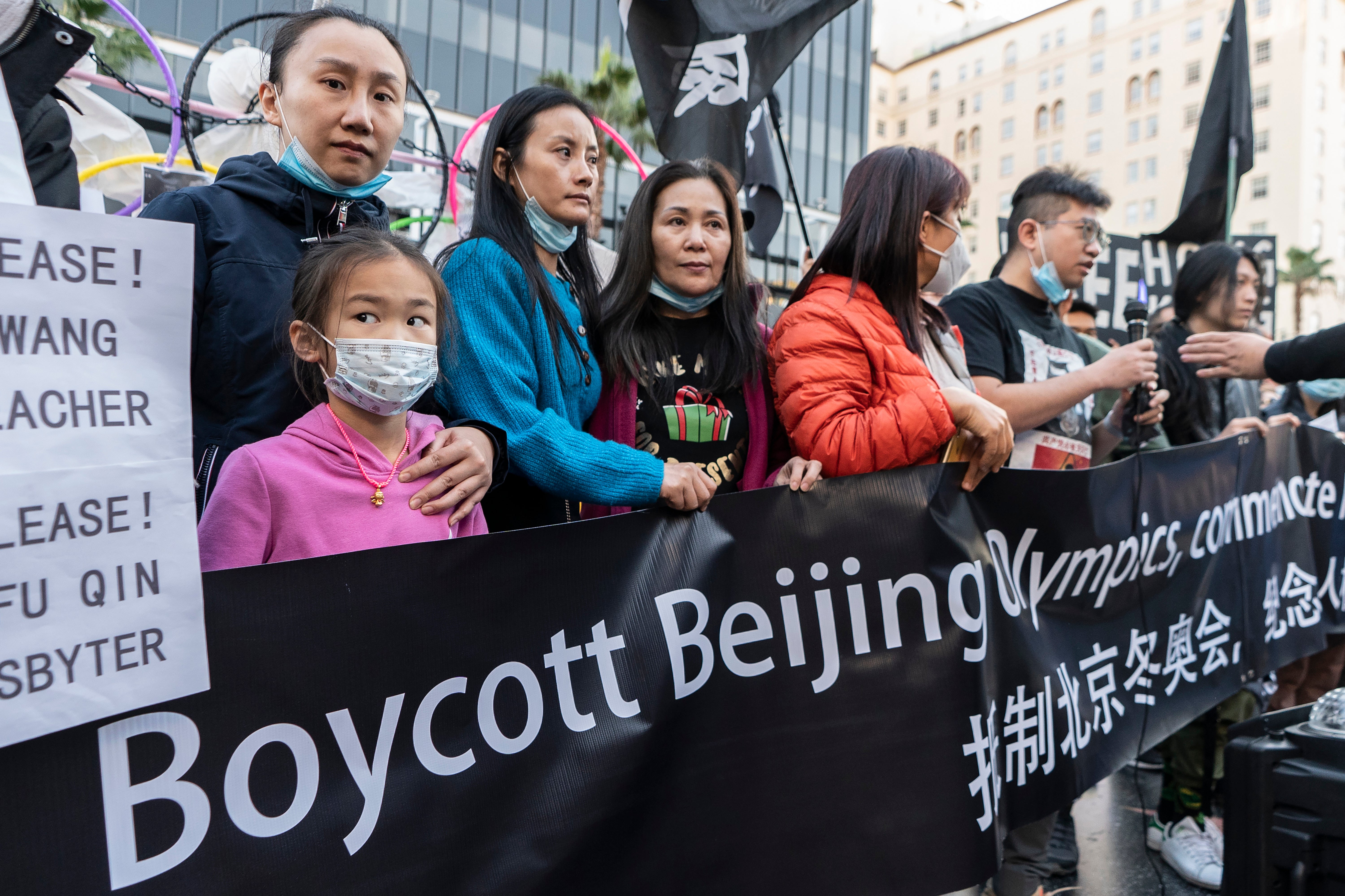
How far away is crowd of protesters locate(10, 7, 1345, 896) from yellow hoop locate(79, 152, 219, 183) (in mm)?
3801

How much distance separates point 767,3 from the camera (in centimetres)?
335

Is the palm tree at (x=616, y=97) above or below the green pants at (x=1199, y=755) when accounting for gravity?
above

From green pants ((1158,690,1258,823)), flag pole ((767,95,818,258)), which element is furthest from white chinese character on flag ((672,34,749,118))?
green pants ((1158,690,1258,823))

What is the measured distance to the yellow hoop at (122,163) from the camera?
218 inches

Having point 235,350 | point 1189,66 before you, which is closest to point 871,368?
point 235,350

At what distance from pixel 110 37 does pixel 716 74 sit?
9.41 metres

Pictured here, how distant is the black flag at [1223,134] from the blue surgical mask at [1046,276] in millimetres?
2819

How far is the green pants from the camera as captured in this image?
139 inches

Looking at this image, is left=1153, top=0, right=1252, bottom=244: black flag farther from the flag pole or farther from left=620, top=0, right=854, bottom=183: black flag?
left=620, top=0, right=854, bottom=183: black flag

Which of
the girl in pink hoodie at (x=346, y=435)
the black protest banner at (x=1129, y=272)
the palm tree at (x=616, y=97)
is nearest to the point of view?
the girl in pink hoodie at (x=346, y=435)

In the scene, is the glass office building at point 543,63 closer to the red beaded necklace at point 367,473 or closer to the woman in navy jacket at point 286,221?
the woman in navy jacket at point 286,221

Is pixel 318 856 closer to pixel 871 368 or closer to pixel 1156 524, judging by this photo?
pixel 871 368

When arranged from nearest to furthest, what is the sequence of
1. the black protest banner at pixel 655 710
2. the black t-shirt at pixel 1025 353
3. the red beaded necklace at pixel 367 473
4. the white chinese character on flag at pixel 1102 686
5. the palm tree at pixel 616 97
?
the black protest banner at pixel 655 710, the red beaded necklace at pixel 367 473, the white chinese character on flag at pixel 1102 686, the black t-shirt at pixel 1025 353, the palm tree at pixel 616 97

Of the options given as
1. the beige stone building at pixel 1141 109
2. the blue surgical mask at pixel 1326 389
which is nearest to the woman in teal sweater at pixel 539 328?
the blue surgical mask at pixel 1326 389
